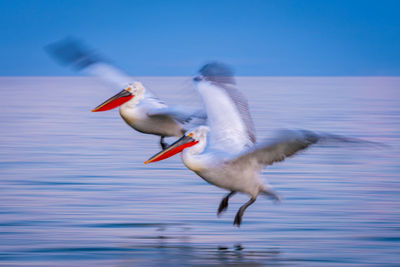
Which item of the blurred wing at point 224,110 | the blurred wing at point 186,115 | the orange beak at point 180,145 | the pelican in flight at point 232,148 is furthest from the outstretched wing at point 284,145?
the blurred wing at point 186,115

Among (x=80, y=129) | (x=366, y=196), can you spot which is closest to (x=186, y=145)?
(x=366, y=196)

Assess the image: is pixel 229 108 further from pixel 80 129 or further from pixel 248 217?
pixel 80 129

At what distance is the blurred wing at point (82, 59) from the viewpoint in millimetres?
8477

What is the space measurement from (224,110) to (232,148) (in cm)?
59

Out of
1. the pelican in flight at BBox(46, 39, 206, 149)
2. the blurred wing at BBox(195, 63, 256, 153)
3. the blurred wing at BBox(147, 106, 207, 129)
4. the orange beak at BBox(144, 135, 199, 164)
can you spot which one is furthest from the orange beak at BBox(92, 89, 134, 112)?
the orange beak at BBox(144, 135, 199, 164)

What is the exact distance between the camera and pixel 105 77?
8.59 meters

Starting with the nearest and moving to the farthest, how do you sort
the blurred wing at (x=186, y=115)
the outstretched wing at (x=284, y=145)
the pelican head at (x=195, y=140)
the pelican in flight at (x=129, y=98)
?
the outstretched wing at (x=284, y=145) < the pelican head at (x=195, y=140) < the blurred wing at (x=186, y=115) < the pelican in flight at (x=129, y=98)

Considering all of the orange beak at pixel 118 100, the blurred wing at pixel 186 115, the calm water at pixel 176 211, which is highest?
the orange beak at pixel 118 100

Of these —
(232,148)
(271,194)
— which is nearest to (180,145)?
(232,148)

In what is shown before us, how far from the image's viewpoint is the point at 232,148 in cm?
593

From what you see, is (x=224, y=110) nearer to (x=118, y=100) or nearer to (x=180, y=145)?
(x=180, y=145)

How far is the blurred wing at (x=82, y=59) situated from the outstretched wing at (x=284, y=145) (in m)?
3.17

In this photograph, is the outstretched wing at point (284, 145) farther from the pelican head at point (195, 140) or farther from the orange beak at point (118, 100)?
the orange beak at point (118, 100)

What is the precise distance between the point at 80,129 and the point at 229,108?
20.2ft
